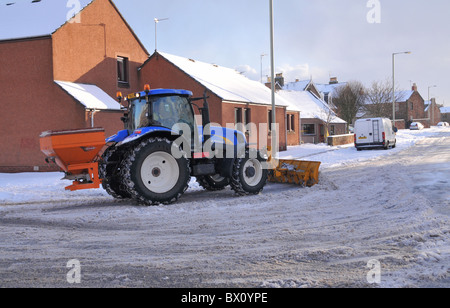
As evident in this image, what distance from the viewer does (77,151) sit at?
7738 mm

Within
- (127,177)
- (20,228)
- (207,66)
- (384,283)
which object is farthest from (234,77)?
(384,283)

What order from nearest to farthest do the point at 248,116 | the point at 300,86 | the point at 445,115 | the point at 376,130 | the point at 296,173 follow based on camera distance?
the point at 296,173
the point at 248,116
the point at 376,130
the point at 300,86
the point at 445,115

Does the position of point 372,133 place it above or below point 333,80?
below

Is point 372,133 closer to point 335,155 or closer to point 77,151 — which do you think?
point 335,155

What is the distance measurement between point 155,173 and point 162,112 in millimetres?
1381

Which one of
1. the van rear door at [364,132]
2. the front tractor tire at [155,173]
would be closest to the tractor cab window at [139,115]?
the front tractor tire at [155,173]

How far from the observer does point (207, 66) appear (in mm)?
28125

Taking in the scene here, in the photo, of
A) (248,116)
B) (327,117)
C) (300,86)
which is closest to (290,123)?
(248,116)

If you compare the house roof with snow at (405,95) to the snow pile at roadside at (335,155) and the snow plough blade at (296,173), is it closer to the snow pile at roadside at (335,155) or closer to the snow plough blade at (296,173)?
the snow pile at roadside at (335,155)

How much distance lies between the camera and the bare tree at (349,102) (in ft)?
154

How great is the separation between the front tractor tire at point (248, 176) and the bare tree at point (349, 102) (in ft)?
131
